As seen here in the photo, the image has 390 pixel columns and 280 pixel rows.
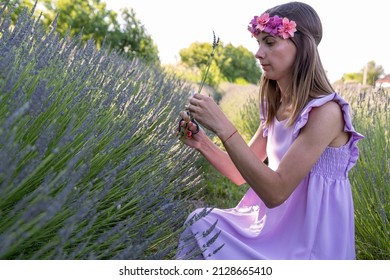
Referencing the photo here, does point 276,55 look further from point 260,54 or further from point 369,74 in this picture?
point 369,74

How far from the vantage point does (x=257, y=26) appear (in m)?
2.20

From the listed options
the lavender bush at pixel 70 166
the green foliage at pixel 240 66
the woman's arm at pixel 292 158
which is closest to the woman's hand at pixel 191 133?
the lavender bush at pixel 70 166

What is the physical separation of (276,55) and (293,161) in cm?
48

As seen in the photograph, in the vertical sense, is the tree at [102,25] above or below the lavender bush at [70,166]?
above

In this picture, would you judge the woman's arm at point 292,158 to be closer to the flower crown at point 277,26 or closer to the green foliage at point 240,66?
the flower crown at point 277,26

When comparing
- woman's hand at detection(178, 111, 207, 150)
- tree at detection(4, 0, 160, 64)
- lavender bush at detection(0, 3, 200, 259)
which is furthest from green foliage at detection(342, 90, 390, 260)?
tree at detection(4, 0, 160, 64)

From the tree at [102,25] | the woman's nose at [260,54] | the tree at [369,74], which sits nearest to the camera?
the woman's nose at [260,54]

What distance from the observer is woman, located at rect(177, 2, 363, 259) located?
1.84m

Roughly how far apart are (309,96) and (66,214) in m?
1.21

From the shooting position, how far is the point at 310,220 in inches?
79.0

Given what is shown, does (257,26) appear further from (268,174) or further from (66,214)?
(66,214)

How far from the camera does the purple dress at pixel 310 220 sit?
1.98m

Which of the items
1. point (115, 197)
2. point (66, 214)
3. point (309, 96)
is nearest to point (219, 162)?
point (309, 96)

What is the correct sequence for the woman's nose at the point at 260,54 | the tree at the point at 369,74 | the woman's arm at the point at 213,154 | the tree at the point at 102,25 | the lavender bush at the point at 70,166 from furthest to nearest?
the tree at the point at 102,25
the tree at the point at 369,74
the woman's arm at the point at 213,154
the woman's nose at the point at 260,54
the lavender bush at the point at 70,166
